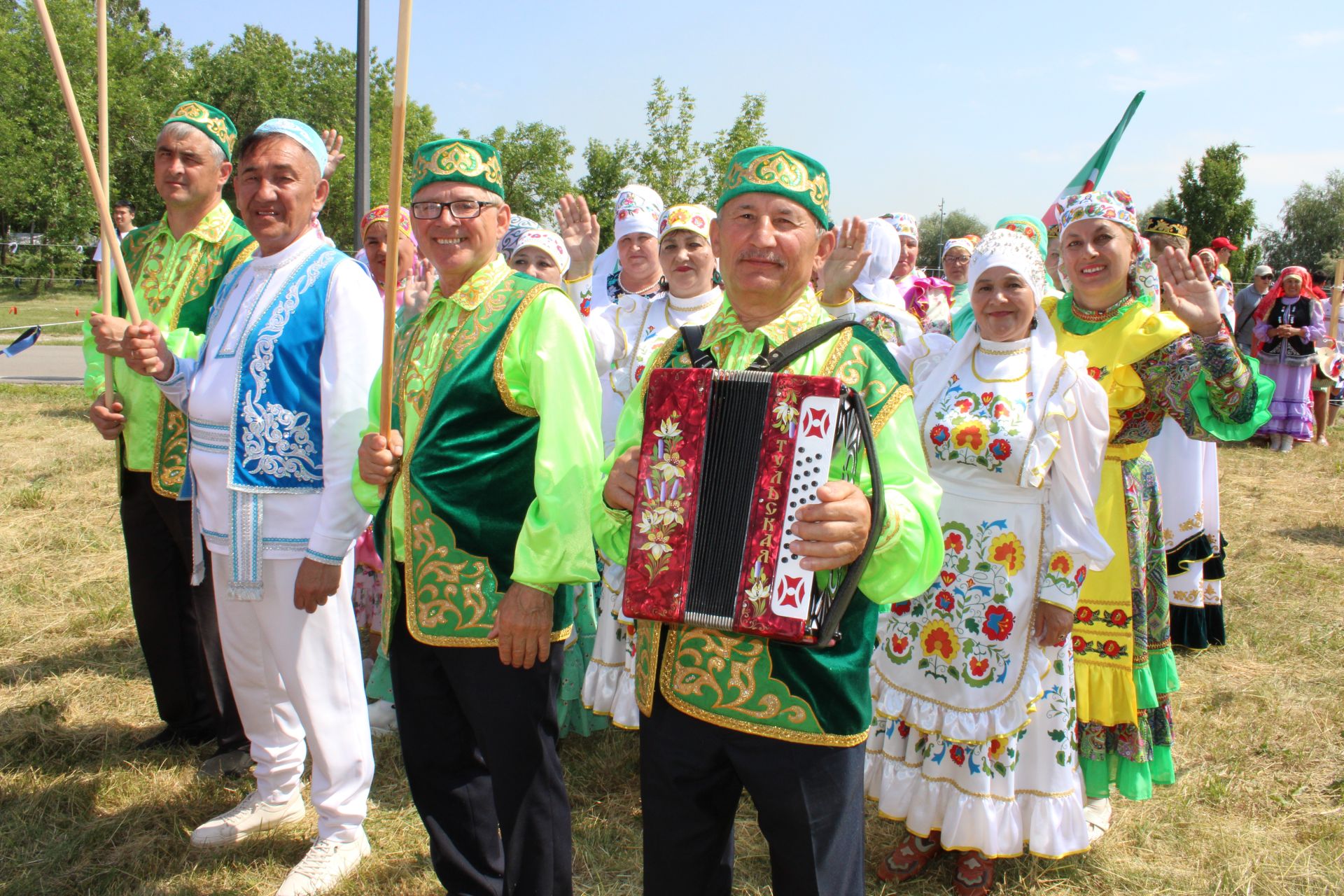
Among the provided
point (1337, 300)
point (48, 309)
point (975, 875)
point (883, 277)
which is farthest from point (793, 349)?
point (48, 309)

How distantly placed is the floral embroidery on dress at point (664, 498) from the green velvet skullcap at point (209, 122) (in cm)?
284

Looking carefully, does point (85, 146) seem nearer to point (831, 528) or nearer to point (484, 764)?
point (484, 764)

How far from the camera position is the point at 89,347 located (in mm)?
4320

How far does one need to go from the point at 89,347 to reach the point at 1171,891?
5.05 meters

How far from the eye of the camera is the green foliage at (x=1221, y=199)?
28312 millimetres

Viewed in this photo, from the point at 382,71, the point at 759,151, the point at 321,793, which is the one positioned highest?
the point at 382,71

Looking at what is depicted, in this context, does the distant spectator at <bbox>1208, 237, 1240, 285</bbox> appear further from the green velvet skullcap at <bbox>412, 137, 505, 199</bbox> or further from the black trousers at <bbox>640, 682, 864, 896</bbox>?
the black trousers at <bbox>640, 682, 864, 896</bbox>

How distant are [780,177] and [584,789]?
288 cm

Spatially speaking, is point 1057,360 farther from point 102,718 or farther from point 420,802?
point 102,718

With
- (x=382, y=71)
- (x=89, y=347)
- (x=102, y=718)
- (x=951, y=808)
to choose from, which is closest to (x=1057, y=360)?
(x=951, y=808)

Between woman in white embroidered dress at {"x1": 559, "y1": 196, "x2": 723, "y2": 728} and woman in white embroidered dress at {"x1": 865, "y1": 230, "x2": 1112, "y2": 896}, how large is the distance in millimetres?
1354

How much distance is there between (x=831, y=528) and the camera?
1.78 m

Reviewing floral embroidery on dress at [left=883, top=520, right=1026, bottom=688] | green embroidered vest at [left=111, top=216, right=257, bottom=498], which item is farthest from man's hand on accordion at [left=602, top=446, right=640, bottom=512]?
green embroidered vest at [left=111, top=216, right=257, bottom=498]

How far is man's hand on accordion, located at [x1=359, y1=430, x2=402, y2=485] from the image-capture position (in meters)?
2.54
